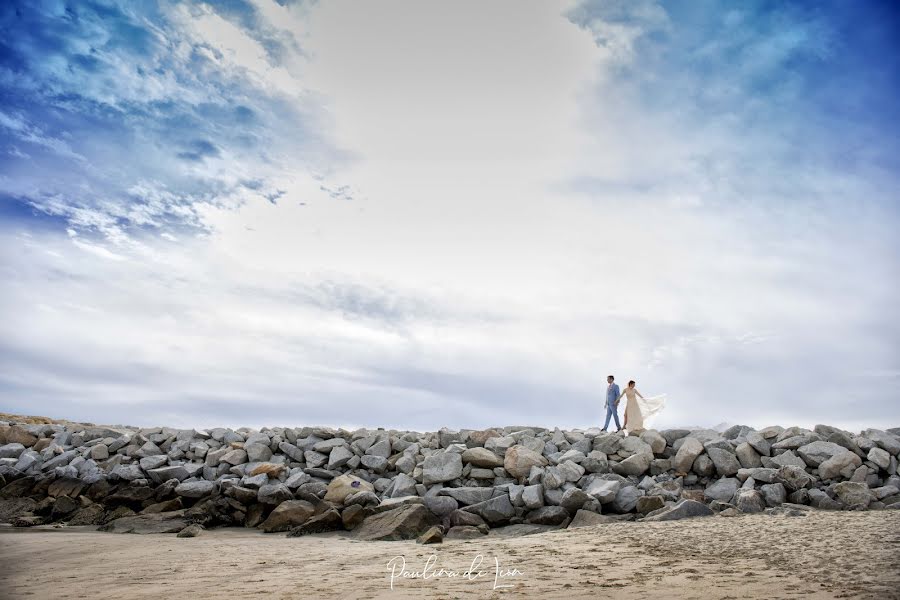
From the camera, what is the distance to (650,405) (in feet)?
Answer: 51.9

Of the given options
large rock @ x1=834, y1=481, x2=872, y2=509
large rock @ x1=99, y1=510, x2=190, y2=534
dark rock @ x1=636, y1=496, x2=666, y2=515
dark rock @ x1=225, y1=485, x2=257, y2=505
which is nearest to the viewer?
large rock @ x1=834, y1=481, x2=872, y2=509

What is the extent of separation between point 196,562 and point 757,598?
272 inches

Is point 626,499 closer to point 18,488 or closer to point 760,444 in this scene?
point 760,444

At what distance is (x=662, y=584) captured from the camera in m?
5.75

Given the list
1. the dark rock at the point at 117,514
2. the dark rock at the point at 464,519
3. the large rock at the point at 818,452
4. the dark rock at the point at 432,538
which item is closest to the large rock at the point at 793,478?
the large rock at the point at 818,452

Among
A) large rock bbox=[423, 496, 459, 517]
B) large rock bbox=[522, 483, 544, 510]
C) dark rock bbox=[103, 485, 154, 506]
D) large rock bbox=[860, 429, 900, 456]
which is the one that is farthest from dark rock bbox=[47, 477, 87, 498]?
large rock bbox=[860, 429, 900, 456]

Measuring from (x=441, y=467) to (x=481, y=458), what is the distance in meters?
0.81

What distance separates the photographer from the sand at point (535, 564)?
569 cm

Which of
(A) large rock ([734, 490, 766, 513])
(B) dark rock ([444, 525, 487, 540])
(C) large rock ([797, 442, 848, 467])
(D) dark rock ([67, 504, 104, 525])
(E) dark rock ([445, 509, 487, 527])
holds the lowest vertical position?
(D) dark rock ([67, 504, 104, 525])

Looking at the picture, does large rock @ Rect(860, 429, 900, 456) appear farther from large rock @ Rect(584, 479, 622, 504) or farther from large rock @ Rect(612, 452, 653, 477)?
large rock @ Rect(584, 479, 622, 504)

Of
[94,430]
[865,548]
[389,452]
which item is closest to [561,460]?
[389,452]

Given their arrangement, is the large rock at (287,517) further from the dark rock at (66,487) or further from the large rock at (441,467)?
the dark rock at (66,487)

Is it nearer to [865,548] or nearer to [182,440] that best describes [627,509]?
[865,548]

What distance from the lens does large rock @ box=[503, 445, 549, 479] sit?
12.2 metres
